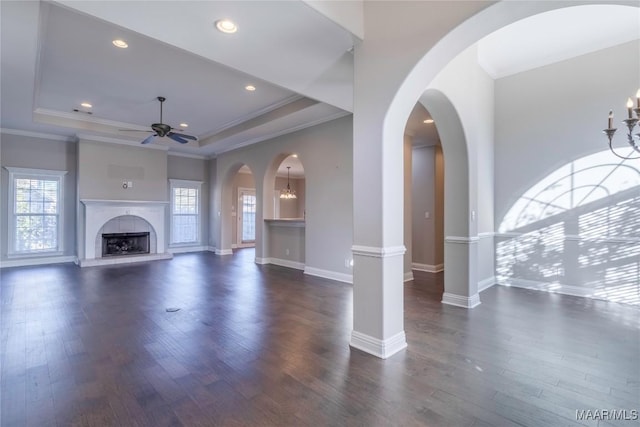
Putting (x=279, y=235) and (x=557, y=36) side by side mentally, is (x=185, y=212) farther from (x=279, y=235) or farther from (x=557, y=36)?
(x=557, y=36)

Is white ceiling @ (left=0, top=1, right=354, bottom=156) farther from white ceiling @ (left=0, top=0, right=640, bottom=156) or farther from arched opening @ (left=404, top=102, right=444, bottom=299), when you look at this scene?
arched opening @ (left=404, top=102, right=444, bottom=299)

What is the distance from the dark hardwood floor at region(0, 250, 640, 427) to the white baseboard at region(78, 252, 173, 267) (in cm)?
272

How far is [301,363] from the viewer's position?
2.46 meters

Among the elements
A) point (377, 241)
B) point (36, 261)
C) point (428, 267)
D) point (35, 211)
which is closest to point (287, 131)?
point (428, 267)

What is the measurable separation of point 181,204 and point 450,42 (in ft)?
28.8

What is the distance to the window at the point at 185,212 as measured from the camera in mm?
9188

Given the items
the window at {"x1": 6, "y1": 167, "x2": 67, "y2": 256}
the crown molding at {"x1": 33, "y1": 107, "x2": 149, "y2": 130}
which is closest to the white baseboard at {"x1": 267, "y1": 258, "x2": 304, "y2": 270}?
the crown molding at {"x1": 33, "y1": 107, "x2": 149, "y2": 130}

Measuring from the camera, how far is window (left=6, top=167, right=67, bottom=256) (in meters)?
6.77

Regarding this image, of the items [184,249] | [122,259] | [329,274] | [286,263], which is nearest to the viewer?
[329,274]

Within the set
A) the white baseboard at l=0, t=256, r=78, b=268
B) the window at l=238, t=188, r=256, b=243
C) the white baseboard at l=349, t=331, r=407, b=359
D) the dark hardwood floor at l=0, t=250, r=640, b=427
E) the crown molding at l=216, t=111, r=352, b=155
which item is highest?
the crown molding at l=216, t=111, r=352, b=155

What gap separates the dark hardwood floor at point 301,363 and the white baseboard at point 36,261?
310 centimetres

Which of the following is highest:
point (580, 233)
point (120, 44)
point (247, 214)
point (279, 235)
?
point (120, 44)

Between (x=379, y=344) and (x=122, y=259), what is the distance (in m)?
7.43

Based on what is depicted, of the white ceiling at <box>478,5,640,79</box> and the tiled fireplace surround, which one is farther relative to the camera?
the tiled fireplace surround
